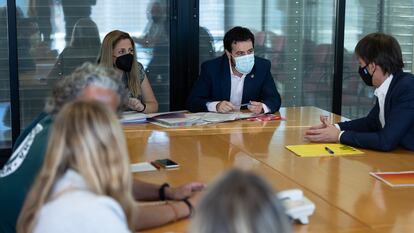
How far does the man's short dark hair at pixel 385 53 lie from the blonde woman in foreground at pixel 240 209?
7.10 feet

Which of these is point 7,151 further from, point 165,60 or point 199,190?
point 199,190

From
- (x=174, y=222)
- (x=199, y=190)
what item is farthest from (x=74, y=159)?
(x=199, y=190)

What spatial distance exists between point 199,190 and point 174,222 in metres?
0.22

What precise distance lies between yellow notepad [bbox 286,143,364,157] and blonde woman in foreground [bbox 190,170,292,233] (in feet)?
5.90

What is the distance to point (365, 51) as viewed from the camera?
3.14 m

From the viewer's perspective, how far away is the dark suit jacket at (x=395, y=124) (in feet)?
9.75

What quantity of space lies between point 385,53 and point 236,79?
4.38 ft

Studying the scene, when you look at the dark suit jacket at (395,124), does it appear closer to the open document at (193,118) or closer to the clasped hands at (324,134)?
the clasped hands at (324,134)

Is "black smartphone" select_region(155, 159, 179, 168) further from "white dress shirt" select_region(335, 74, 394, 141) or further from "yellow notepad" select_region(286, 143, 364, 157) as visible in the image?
"white dress shirt" select_region(335, 74, 394, 141)

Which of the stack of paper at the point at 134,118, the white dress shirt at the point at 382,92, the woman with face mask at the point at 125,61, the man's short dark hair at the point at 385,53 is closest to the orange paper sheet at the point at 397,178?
the white dress shirt at the point at 382,92

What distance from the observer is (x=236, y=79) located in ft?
13.9

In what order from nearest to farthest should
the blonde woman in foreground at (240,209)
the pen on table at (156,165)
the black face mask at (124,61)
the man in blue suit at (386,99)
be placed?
1. the blonde woman in foreground at (240,209)
2. the pen on table at (156,165)
3. the man in blue suit at (386,99)
4. the black face mask at (124,61)

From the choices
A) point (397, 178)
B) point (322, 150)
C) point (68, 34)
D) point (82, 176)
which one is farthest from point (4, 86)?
point (82, 176)

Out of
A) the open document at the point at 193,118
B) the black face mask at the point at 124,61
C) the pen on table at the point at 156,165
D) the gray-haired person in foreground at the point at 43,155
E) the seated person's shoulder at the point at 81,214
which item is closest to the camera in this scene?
the seated person's shoulder at the point at 81,214
